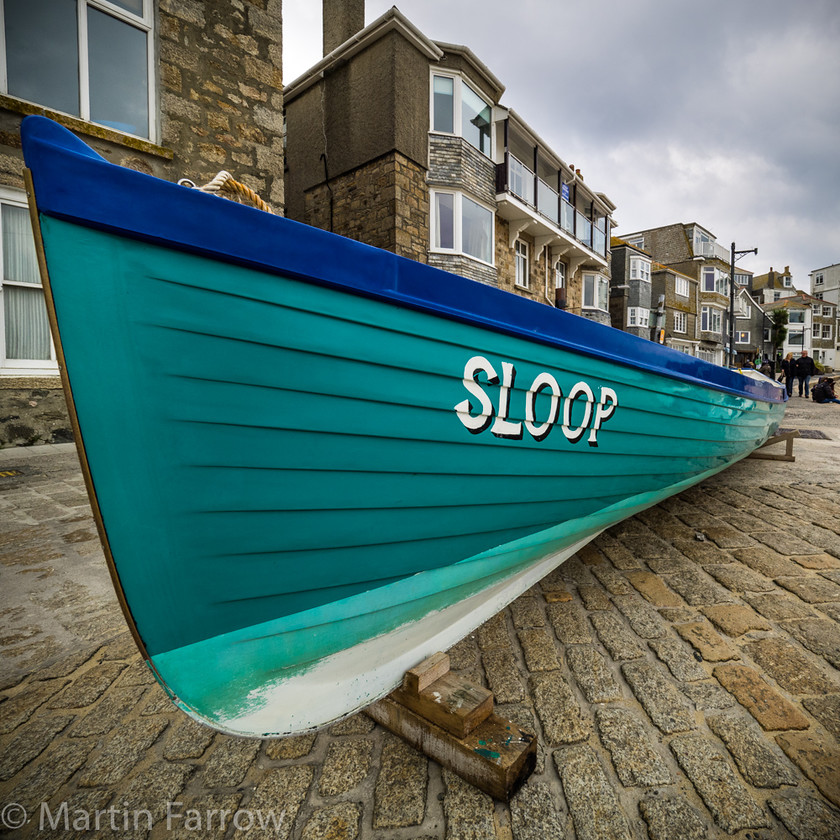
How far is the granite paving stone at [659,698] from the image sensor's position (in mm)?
1534

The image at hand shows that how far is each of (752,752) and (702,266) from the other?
122ft

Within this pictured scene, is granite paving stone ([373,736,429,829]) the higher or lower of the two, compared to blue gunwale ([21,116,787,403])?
lower

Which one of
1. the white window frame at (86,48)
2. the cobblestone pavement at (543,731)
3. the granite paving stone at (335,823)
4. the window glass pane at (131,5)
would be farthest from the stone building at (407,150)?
the granite paving stone at (335,823)

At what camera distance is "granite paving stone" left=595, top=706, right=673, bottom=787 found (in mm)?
1332

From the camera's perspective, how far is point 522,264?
15.1 m

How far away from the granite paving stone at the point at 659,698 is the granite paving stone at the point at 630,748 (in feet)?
0.25

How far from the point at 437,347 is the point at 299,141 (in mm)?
13160

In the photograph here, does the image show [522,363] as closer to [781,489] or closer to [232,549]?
[232,549]

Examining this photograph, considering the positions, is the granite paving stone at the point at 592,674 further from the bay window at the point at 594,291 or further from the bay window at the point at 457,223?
the bay window at the point at 594,291

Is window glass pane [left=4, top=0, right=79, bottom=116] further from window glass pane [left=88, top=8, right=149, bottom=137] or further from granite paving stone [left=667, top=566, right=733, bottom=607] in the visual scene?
granite paving stone [left=667, top=566, right=733, bottom=607]

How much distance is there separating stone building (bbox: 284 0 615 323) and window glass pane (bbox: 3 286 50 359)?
21.6ft

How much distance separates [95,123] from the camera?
524 centimetres

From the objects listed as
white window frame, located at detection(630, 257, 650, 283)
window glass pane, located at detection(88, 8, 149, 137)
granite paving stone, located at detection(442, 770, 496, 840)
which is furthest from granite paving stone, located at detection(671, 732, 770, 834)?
white window frame, located at detection(630, 257, 650, 283)

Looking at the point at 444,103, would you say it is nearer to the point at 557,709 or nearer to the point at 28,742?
the point at 557,709
